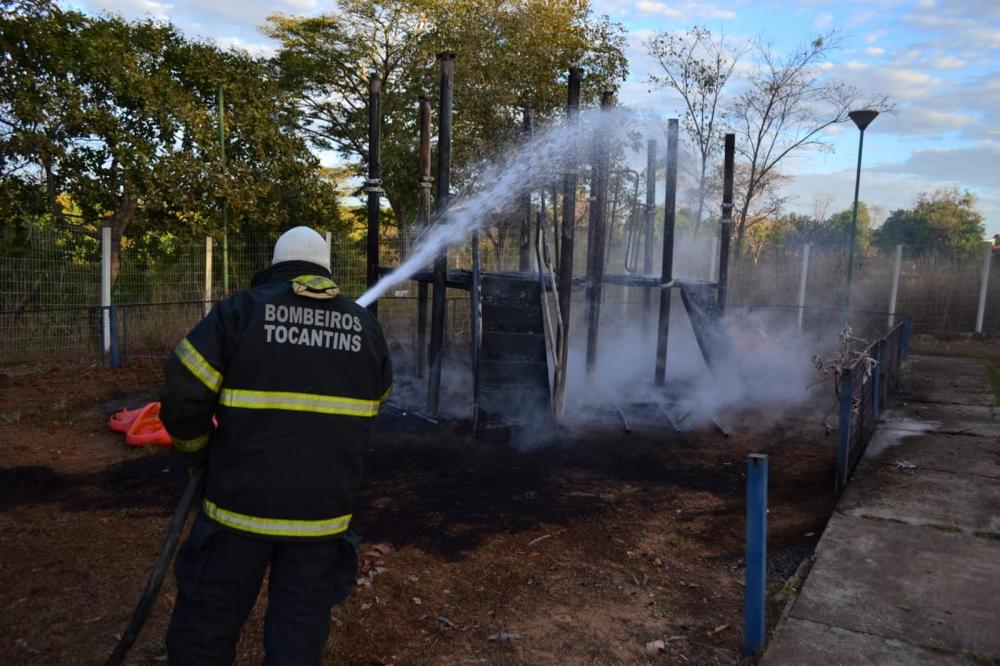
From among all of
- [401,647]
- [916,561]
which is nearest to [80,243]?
[401,647]

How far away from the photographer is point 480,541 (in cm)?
445

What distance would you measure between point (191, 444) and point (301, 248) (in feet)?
2.67

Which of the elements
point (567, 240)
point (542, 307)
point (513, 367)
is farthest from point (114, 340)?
point (567, 240)

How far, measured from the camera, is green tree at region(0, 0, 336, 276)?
32.8 ft

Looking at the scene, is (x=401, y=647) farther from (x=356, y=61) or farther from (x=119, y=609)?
(x=356, y=61)

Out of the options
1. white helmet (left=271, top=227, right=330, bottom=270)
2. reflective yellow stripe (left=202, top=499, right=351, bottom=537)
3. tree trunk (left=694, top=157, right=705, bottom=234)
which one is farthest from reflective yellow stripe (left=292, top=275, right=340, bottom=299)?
tree trunk (left=694, top=157, right=705, bottom=234)

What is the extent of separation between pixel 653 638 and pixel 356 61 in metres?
24.4

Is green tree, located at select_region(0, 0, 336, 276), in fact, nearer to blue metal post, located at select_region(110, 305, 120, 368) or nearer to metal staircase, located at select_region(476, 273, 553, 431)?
blue metal post, located at select_region(110, 305, 120, 368)

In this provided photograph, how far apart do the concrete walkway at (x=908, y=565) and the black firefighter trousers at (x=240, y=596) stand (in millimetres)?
1912

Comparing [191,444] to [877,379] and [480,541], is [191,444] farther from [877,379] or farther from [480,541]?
[877,379]

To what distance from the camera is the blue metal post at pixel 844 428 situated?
514 cm

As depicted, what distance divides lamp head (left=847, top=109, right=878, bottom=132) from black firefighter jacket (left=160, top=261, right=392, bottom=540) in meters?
13.1

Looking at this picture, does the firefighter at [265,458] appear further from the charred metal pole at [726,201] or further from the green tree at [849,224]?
the green tree at [849,224]

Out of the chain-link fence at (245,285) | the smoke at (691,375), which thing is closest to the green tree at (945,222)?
the chain-link fence at (245,285)
